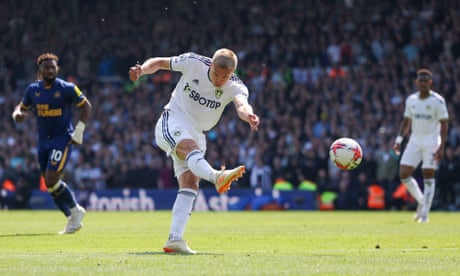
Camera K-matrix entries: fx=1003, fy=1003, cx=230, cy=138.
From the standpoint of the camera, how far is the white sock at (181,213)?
1074cm

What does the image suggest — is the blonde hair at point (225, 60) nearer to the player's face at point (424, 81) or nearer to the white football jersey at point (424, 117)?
the player's face at point (424, 81)

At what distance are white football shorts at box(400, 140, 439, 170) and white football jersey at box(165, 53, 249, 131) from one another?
903 cm

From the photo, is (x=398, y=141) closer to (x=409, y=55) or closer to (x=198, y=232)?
(x=198, y=232)

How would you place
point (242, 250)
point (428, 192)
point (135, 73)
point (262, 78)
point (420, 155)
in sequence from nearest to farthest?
1. point (135, 73)
2. point (242, 250)
3. point (428, 192)
4. point (420, 155)
5. point (262, 78)

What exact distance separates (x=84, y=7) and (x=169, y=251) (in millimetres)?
29865

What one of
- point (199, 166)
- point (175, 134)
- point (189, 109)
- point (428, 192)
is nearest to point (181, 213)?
point (199, 166)

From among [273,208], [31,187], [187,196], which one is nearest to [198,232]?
[187,196]

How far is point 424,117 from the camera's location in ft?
64.0

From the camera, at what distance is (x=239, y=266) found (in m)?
9.25

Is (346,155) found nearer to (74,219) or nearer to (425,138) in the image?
(74,219)

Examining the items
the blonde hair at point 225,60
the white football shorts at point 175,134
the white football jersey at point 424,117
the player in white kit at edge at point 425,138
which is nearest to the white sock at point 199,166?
the white football shorts at point 175,134

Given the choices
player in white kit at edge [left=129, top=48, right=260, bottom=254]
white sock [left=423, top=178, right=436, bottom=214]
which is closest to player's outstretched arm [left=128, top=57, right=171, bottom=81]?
player in white kit at edge [left=129, top=48, right=260, bottom=254]

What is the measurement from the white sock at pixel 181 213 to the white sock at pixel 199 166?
17.8 inches

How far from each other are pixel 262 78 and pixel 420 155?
1363cm
